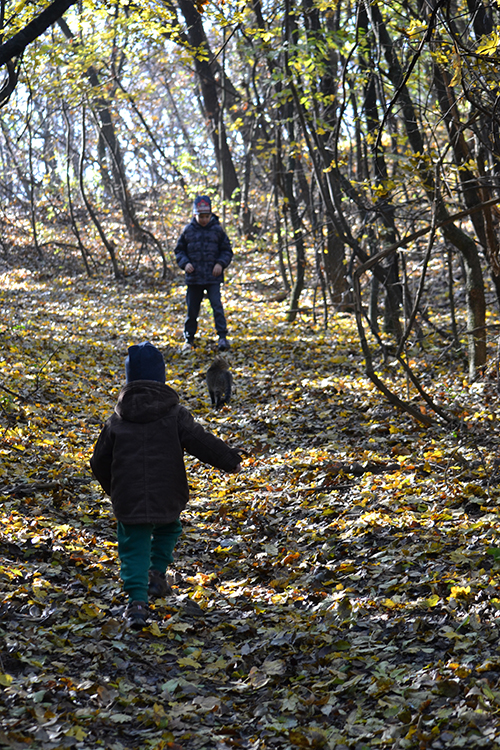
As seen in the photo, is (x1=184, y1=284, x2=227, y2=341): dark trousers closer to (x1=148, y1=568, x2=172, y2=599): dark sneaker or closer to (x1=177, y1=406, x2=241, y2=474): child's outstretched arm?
(x1=177, y1=406, x2=241, y2=474): child's outstretched arm

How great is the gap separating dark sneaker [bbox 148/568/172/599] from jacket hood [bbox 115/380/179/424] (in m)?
0.98

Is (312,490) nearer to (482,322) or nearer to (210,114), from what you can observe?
(482,322)

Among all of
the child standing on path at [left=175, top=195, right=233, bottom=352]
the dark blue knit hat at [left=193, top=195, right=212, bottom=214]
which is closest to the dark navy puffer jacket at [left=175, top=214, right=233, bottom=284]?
the child standing on path at [left=175, top=195, right=233, bottom=352]

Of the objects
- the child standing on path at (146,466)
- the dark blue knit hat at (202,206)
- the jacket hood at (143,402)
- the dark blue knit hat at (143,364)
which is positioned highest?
the dark blue knit hat at (202,206)

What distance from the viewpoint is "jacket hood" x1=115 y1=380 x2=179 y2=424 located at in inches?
154

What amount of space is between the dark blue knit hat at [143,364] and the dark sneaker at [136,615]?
1.31 metres

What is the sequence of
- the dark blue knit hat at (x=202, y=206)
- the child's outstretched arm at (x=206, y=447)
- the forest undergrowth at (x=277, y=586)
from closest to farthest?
the forest undergrowth at (x=277, y=586)
the child's outstretched arm at (x=206, y=447)
the dark blue knit hat at (x=202, y=206)

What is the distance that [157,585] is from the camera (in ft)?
13.4

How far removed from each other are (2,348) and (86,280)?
864 centimetres

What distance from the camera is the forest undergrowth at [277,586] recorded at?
2879mm

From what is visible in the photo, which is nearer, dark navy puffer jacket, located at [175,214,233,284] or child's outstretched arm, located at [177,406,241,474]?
child's outstretched arm, located at [177,406,241,474]

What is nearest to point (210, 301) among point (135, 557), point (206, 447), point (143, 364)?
point (143, 364)

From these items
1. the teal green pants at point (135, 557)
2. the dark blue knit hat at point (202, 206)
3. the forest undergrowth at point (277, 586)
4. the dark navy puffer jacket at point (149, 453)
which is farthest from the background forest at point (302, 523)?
the dark blue knit hat at point (202, 206)

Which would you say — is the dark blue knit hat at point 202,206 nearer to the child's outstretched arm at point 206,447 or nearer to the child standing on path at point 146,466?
the child standing on path at point 146,466
